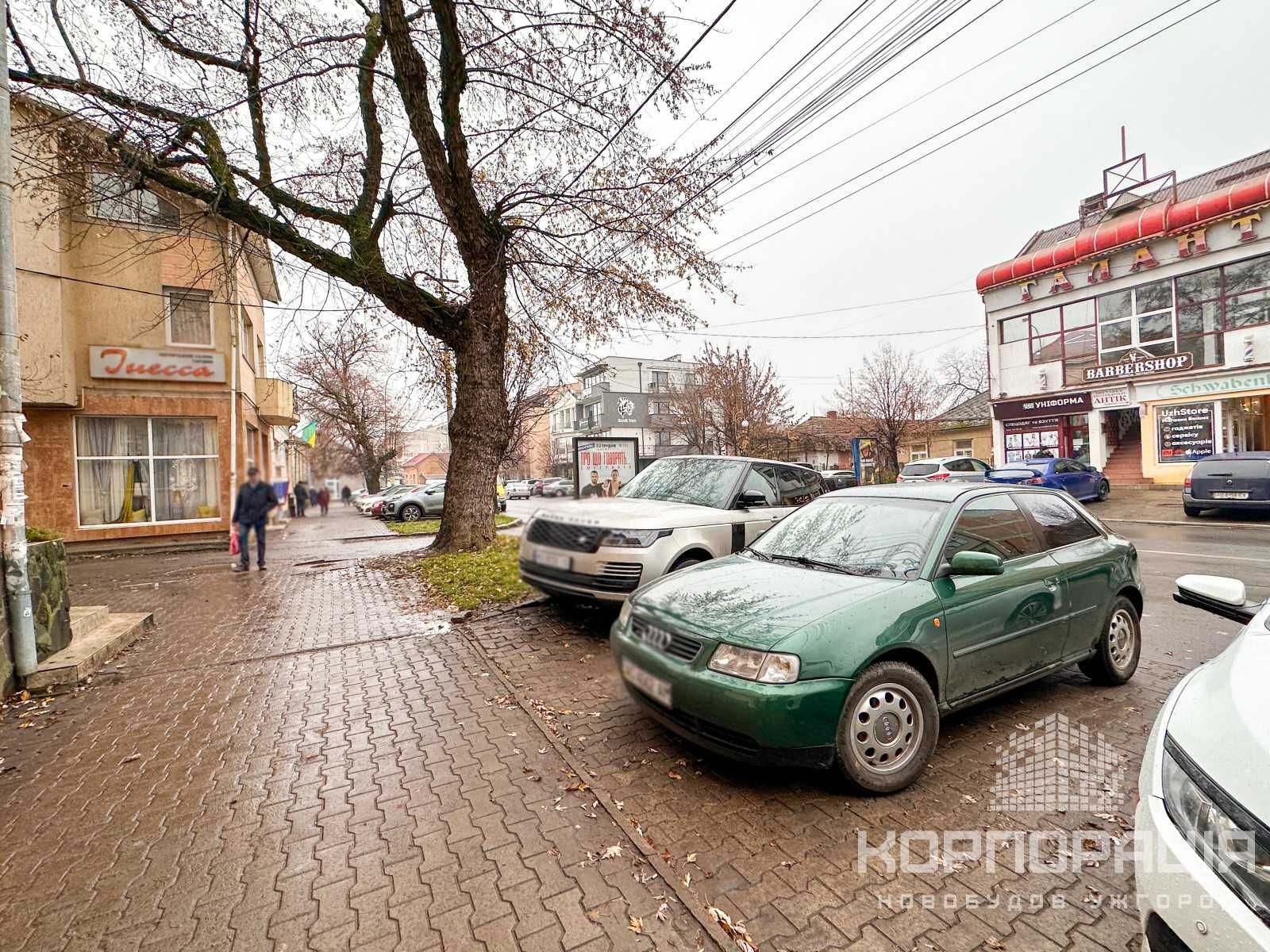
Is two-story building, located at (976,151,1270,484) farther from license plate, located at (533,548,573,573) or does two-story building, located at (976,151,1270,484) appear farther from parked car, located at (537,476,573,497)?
parked car, located at (537,476,573,497)

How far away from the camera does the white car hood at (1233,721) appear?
1.35m

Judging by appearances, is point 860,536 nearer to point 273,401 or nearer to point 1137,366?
point 273,401

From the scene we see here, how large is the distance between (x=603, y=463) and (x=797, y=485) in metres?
5.54

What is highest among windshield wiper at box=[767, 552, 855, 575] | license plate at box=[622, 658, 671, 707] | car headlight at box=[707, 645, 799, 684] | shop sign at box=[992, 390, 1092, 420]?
shop sign at box=[992, 390, 1092, 420]

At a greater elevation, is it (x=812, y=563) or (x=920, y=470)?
(x=920, y=470)

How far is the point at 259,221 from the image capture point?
889 cm

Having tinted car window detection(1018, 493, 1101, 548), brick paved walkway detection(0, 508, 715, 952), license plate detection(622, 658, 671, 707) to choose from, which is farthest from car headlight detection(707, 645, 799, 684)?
tinted car window detection(1018, 493, 1101, 548)

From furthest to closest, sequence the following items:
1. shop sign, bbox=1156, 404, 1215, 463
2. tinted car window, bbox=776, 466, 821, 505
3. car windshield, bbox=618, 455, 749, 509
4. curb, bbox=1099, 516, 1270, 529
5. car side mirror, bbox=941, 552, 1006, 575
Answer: shop sign, bbox=1156, 404, 1215, 463 < curb, bbox=1099, 516, 1270, 529 < tinted car window, bbox=776, 466, 821, 505 < car windshield, bbox=618, 455, 749, 509 < car side mirror, bbox=941, 552, 1006, 575

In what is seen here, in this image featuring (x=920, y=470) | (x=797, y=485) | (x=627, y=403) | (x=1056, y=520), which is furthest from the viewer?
(x=627, y=403)

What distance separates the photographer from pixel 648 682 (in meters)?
3.12

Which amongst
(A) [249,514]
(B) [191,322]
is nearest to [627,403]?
(B) [191,322]

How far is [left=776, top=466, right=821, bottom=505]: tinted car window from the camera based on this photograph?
648 cm

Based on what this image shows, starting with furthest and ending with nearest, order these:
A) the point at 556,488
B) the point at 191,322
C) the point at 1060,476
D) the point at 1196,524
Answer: the point at 556,488
the point at 1060,476
the point at 191,322
the point at 1196,524

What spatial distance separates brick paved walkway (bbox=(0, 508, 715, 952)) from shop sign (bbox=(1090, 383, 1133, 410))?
82.3 ft
